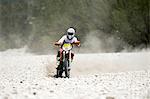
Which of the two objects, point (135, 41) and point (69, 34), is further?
point (135, 41)

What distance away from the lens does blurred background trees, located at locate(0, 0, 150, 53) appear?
4210 cm

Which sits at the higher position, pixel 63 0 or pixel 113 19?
pixel 63 0

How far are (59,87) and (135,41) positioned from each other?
32187 mm

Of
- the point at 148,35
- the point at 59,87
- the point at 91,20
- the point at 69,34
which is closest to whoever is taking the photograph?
the point at 59,87

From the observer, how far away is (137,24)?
41.8 meters

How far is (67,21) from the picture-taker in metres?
51.0

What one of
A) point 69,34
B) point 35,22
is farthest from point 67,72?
point 35,22

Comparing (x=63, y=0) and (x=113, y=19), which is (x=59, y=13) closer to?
(x=63, y=0)

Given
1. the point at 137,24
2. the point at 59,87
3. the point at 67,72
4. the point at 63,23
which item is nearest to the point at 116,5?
the point at 137,24

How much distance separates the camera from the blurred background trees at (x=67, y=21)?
138 ft

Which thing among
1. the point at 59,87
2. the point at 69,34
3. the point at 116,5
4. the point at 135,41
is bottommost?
the point at 59,87

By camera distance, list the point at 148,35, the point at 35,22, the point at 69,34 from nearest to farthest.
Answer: the point at 69,34, the point at 148,35, the point at 35,22

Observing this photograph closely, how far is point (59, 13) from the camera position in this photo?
54094mm

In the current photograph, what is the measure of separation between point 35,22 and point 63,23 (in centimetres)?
887
